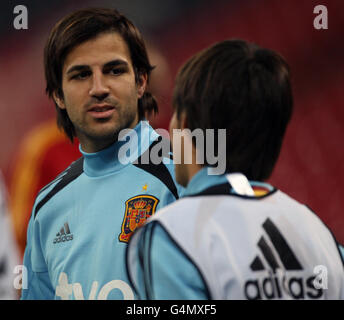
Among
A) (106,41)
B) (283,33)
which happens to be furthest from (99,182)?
(283,33)

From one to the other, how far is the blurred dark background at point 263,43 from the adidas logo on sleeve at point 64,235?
115 cm

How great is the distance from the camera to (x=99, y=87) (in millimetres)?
1779

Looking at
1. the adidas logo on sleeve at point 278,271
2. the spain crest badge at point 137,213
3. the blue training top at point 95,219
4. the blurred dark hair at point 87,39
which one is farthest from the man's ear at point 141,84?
the adidas logo on sleeve at point 278,271

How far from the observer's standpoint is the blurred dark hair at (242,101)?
1237 millimetres

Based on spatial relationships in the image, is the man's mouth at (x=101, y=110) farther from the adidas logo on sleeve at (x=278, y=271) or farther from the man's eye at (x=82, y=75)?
the adidas logo on sleeve at (x=278, y=271)

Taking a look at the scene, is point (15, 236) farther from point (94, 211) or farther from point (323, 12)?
point (323, 12)

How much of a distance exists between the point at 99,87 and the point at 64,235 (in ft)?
1.52

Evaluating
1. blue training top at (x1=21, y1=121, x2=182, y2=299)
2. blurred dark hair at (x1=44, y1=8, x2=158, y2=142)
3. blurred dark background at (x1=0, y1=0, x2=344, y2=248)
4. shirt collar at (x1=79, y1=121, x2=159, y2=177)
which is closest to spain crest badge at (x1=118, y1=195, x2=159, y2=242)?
blue training top at (x1=21, y1=121, x2=182, y2=299)

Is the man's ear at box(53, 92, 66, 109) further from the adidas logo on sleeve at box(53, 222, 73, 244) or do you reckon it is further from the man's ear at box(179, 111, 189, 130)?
the man's ear at box(179, 111, 189, 130)

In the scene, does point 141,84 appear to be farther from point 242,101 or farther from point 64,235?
point 242,101

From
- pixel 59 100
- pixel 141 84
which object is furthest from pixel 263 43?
pixel 59 100

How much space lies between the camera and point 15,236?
9.54ft

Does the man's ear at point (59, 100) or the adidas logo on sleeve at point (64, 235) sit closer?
the adidas logo on sleeve at point (64, 235)

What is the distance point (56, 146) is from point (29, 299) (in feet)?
4.96
